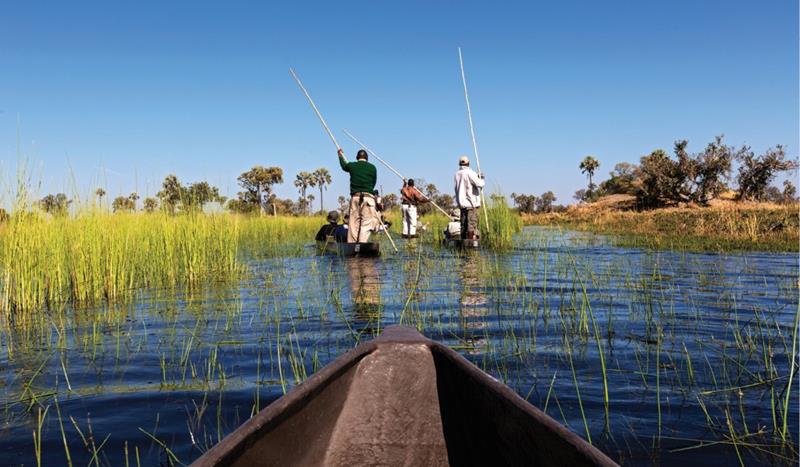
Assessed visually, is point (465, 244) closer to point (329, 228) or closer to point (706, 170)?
point (329, 228)

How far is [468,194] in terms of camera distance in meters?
12.6

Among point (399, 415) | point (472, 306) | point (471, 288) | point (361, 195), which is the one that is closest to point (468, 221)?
point (361, 195)

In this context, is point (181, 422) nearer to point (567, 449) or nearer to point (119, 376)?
point (119, 376)

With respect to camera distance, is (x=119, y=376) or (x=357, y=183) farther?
(x=357, y=183)

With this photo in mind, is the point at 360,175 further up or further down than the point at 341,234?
further up

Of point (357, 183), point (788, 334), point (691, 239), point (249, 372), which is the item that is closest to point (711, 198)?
point (691, 239)

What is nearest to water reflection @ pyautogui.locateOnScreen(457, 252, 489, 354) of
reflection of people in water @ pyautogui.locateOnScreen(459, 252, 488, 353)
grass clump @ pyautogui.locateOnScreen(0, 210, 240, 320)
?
reflection of people in water @ pyautogui.locateOnScreen(459, 252, 488, 353)

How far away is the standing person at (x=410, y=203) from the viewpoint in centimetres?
1595

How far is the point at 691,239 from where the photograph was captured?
43.0 ft

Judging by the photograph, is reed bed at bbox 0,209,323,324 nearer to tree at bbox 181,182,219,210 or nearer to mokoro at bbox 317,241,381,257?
tree at bbox 181,182,219,210

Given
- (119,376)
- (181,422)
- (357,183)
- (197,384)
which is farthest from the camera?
(357,183)

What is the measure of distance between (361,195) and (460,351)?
7983mm

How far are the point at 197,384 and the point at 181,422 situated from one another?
601mm

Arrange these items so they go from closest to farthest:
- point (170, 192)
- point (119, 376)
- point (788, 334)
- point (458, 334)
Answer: point (119, 376) → point (788, 334) → point (458, 334) → point (170, 192)
